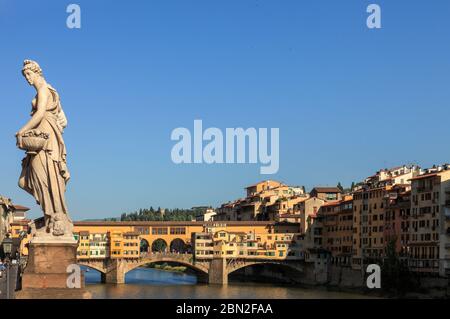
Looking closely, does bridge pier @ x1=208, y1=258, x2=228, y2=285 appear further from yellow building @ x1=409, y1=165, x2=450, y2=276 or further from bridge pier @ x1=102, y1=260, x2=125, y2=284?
yellow building @ x1=409, y1=165, x2=450, y2=276

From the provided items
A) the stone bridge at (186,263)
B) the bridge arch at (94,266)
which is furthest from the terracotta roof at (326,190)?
the bridge arch at (94,266)

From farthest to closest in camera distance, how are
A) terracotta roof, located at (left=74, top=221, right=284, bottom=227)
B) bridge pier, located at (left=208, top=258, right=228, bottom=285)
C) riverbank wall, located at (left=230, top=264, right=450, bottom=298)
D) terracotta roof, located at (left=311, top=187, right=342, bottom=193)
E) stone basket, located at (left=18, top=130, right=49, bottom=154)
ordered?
terracotta roof, located at (left=311, top=187, right=342, bottom=193) → terracotta roof, located at (left=74, top=221, right=284, bottom=227) → bridge pier, located at (left=208, top=258, right=228, bottom=285) → riverbank wall, located at (left=230, top=264, right=450, bottom=298) → stone basket, located at (left=18, top=130, right=49, bottom=154)

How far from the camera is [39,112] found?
10945mm

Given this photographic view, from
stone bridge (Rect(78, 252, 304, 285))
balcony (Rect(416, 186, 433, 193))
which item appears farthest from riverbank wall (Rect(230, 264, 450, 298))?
balcony (Rect(416, 186, 433, 193))

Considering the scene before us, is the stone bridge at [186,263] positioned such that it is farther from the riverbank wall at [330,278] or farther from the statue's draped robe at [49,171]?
the statue's draped robe at [49,171]

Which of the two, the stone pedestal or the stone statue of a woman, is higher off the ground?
the stone statue of a woman

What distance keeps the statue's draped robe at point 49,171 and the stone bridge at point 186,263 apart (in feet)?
190

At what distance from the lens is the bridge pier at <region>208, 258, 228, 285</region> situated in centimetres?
6975

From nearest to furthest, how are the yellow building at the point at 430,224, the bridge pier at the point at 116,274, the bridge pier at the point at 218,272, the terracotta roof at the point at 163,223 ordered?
1. the yellow building at the point at 430,224
2. the bridge pier at the point at 116,274
3. the bridge pier at the point at 218,272
4. the terracotta roof at the point at 163,223

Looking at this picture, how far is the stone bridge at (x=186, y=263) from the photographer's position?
226ft

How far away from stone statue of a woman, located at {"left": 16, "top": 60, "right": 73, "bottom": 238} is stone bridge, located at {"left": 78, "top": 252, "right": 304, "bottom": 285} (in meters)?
58.0

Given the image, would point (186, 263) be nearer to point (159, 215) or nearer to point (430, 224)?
point (430, 224)

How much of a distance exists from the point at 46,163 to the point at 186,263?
2381 inches
